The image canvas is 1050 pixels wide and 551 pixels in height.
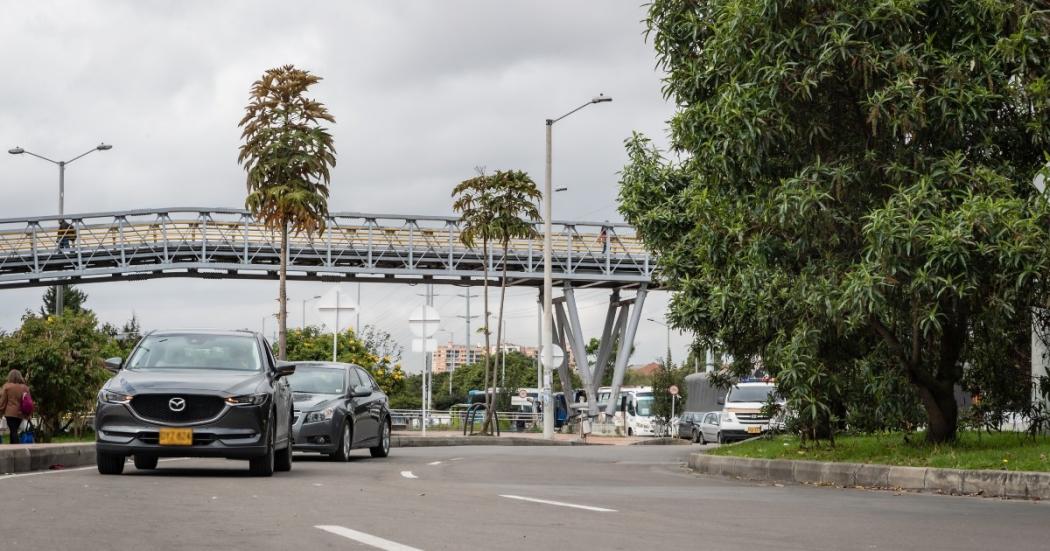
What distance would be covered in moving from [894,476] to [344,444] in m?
8.54

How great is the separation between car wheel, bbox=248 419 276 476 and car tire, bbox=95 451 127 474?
1.36 meters

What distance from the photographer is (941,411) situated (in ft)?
57.4

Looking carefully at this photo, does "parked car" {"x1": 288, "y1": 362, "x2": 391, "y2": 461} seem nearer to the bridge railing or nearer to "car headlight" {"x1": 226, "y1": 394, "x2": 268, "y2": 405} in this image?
"car headlight" {"x1": 226, "y1": 394, "x2": 268, "y2": 405}

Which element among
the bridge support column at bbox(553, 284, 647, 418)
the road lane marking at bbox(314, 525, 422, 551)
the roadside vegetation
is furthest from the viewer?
the bridge support column at bbox(553, 284, 647, 418)

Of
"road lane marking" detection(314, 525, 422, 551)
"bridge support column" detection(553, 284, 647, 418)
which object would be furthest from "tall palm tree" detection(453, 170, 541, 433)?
"road lane marking" detection(314, 525, 422, 551)

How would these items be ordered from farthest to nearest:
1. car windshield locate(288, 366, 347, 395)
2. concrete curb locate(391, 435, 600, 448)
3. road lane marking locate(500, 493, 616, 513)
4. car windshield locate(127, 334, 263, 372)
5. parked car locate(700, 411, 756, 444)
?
1. parked car locate(700, 411, 756, 444)
2. concrete curb locate(391, 435, 600, 448)
3. car windshield locate(288, 366, 347, 395)
4. car windshield locate(127, 334, 263, 372)
5. road lane marking locate(500, 493, 616, 513)

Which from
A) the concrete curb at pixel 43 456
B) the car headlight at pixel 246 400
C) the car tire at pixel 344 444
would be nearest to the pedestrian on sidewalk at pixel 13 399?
the concrete curb at pixel 43 456

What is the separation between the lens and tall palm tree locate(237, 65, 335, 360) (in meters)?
34.7

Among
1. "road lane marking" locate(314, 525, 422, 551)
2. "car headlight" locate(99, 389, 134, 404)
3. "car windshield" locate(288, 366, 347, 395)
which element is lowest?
"road lane marking" locate(314, 525, 422, 551)

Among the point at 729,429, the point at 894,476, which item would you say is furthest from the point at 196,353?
the point at 729,429

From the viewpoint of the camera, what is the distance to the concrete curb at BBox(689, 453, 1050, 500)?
13562mm

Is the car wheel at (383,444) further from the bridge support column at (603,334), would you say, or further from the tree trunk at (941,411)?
the bridge support column at (603,334)

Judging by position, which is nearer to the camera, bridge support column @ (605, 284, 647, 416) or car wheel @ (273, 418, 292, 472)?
car wheel @ (273, 418, 292, 472)

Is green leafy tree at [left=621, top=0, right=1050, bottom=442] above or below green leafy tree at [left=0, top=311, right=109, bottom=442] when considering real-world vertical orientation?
above
